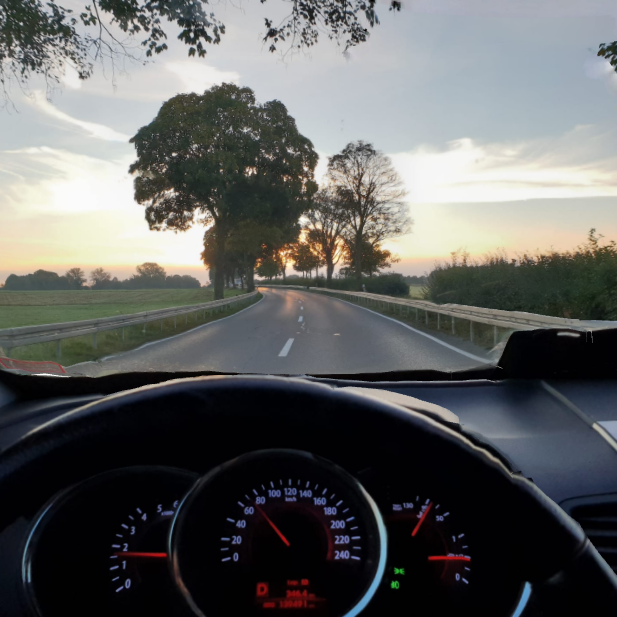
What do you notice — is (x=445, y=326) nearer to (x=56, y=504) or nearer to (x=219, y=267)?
(x=219, y=267)

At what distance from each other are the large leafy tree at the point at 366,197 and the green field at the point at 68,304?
6.99 ft

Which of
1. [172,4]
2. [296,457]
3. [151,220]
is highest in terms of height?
[172,4]

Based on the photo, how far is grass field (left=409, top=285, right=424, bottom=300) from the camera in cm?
622

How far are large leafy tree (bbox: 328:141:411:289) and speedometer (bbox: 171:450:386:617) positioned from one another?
10.6ft

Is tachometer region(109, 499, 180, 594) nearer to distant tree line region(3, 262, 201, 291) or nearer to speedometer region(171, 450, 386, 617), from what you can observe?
speedometer region(171, 450, 386, 617)

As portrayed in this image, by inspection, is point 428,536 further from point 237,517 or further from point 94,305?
point 94,305

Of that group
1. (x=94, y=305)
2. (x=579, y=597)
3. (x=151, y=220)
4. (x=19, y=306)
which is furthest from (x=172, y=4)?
(x=579, y=597)

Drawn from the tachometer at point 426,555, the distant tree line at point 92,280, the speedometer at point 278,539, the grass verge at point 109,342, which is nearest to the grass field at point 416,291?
the distant tree line at point 92,280

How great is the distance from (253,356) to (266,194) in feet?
8.26

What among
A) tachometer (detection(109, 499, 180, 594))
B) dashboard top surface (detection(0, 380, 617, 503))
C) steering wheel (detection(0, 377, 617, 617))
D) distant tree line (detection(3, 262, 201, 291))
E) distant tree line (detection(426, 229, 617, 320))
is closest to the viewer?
steering wheel (detection(0, 377, 617, 617))

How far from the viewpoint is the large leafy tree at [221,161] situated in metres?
3.87

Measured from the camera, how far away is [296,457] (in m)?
1.45

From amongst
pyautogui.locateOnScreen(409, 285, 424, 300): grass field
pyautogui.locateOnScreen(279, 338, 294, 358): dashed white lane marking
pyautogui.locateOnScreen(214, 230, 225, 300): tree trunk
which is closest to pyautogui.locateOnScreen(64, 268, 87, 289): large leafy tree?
pyautogui.locateOnScreen(214, 230, 225, 300): tree trunk

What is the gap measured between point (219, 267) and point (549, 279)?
13.3 feet
